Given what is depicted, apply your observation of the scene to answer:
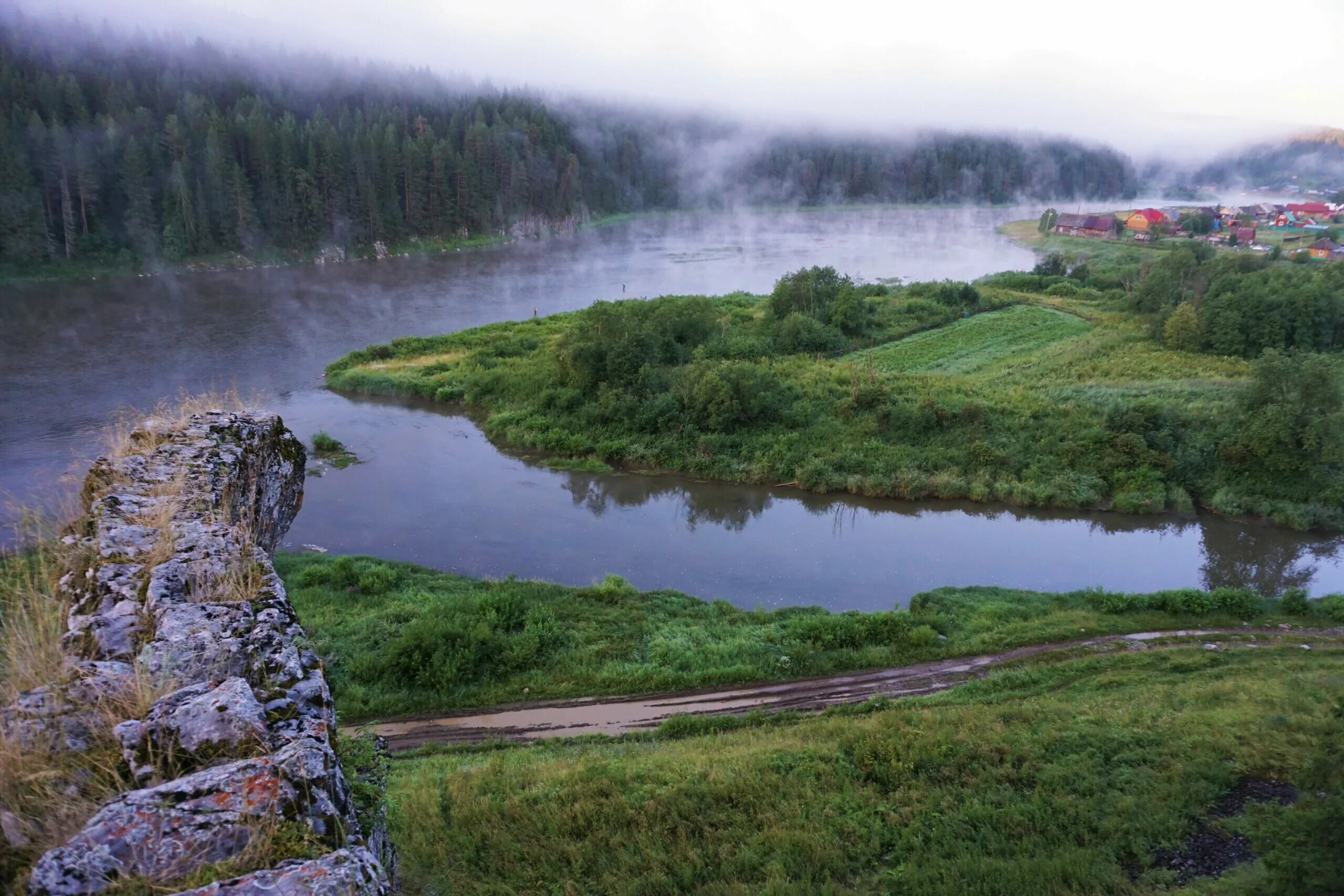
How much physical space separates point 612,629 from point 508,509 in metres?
8.08

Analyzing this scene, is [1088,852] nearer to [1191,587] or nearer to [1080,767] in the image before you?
A: [1080,767]

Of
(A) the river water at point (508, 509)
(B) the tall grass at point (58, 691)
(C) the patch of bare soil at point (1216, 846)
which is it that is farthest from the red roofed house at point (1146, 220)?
(B) the tall grass at point (58, 691)

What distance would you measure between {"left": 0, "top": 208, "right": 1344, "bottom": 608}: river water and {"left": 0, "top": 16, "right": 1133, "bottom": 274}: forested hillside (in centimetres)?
993

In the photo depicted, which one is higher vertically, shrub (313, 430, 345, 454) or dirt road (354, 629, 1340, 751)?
shrub (313, 430, 345, 454)

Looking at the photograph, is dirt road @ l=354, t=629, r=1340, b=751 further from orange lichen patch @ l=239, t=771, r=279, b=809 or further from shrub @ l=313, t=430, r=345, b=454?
shrub @ l=313, t=430, r=345, b=454

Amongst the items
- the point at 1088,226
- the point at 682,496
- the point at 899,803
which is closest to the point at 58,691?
the point at 899,803

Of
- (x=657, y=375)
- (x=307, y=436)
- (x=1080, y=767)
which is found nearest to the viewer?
(x=1080, y=767)

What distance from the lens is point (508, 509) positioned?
22.4 metres

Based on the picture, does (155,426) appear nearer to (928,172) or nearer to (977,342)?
(977,342)

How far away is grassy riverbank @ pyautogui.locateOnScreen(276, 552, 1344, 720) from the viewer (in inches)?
533

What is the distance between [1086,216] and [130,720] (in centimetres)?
10188

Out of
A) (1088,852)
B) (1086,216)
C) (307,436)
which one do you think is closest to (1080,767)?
(1088,852)

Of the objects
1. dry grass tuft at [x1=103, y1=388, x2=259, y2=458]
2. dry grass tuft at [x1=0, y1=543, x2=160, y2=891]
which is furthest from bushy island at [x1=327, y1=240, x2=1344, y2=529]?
dry grass tuft at [x1=0, y1=543, x2=160, y2=891]

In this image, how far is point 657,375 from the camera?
28703mm
